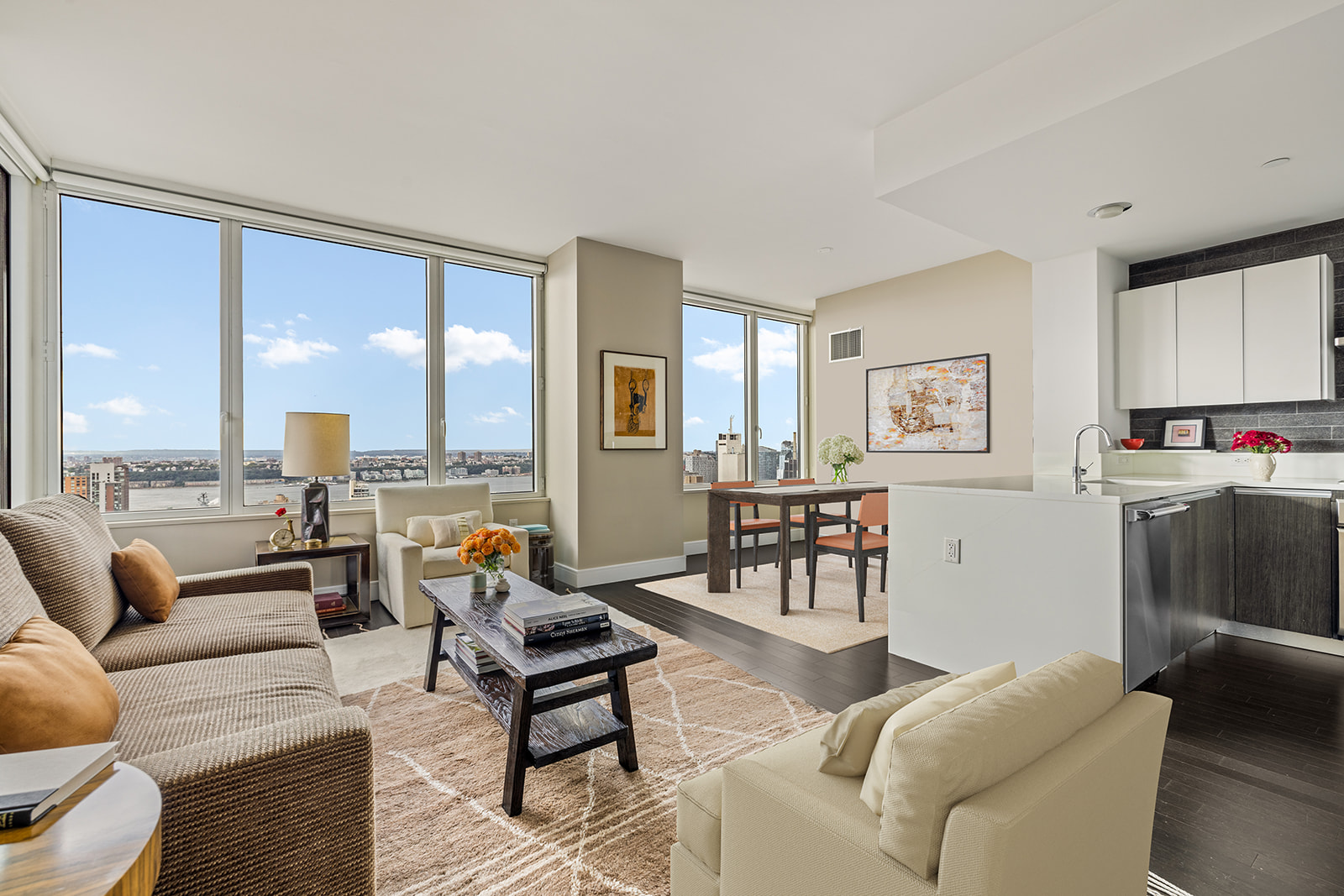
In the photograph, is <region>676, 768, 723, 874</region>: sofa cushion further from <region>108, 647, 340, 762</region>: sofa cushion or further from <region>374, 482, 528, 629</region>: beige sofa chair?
<region>374, 482, 528, 629</region>: beige sofa chair

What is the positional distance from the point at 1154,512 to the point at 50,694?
3579 millimetres

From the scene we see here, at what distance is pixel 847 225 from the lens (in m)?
4.58

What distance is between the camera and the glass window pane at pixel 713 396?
6.52 meters

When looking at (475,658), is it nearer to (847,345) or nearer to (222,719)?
(222,719)

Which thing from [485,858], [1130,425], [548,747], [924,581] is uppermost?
[1130,425]

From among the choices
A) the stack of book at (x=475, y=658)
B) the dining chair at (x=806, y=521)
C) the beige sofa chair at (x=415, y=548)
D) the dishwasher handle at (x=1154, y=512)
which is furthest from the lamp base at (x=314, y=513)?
the dishwasher handle at (x=1154, y=512)

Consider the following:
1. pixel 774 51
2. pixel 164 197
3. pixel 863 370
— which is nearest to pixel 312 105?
pixel 164 197

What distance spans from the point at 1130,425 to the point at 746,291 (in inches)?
143

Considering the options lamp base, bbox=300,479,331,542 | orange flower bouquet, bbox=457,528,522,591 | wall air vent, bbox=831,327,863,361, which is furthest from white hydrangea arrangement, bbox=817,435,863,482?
lamp base, bbox=300,479,331,542

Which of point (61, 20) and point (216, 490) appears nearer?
point (61, 20)

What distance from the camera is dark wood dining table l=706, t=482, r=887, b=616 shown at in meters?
4.05

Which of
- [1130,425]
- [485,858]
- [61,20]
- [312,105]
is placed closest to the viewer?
[485,858]

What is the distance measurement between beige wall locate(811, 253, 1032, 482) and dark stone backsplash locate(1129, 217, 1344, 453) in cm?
77

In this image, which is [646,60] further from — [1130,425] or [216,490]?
[1130,425]
